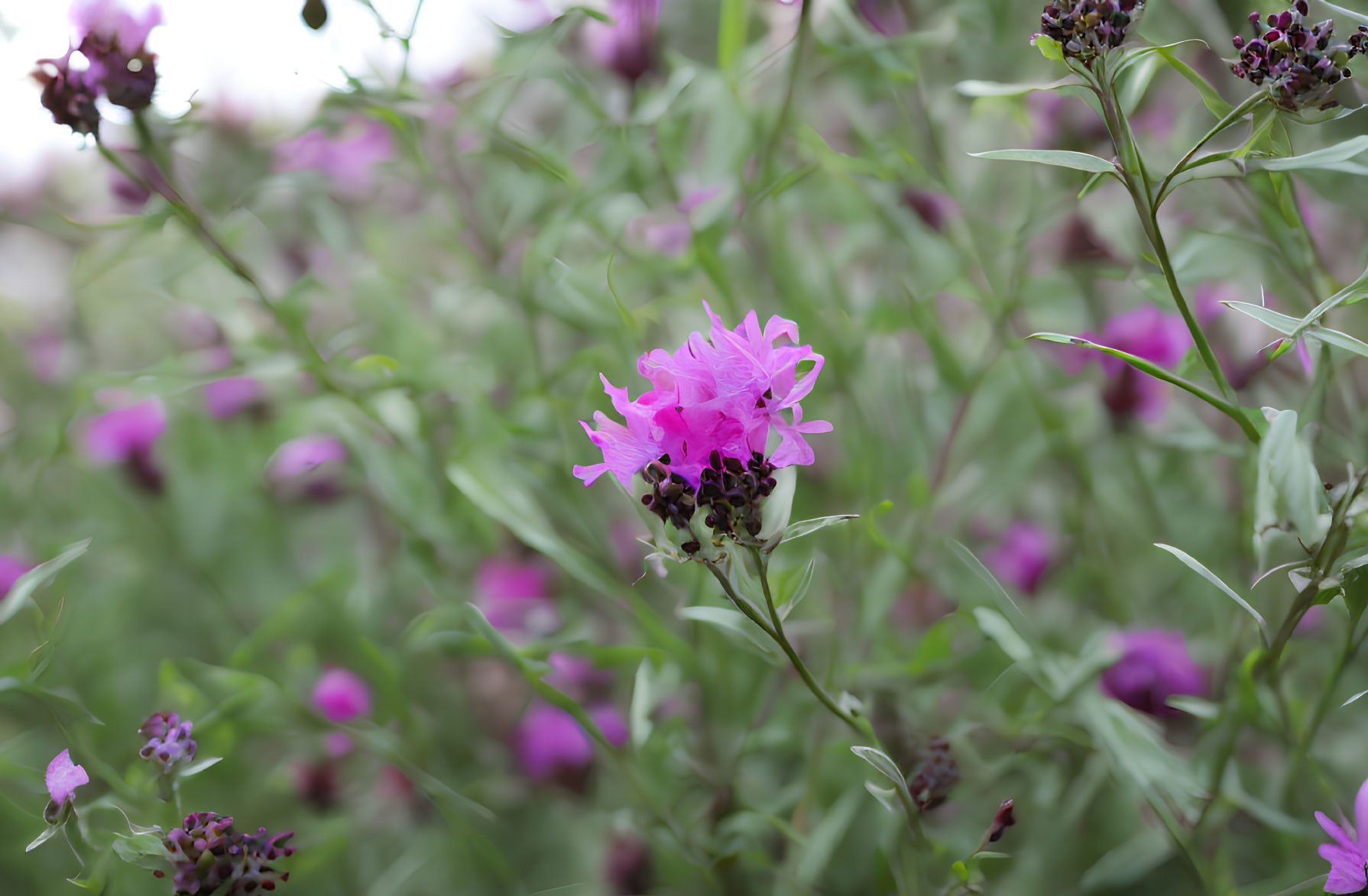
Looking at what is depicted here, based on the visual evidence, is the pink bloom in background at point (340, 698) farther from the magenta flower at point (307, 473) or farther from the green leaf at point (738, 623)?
the green leaf at point (738, 623)

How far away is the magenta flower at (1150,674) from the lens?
20.5 inches

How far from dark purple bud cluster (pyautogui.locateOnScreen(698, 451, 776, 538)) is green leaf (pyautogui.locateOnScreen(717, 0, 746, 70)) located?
12.5 inches

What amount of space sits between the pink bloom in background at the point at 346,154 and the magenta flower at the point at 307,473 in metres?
0.21

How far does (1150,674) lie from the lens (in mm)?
520

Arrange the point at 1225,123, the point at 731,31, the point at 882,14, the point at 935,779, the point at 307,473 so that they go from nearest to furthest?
the point at 1225,123, the point at 935,779, the point at 731,31, the point at 882,14, the point at 307,473

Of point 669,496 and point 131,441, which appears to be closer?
point 669,496

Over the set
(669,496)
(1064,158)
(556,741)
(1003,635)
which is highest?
(1064,158)

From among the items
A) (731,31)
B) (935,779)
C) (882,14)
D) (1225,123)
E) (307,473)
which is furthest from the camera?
(307,473)

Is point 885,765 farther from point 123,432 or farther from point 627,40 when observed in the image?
point 123,432

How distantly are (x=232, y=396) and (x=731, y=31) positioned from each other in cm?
55

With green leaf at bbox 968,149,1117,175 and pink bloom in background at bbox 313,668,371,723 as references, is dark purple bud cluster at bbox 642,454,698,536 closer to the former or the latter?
green leaf at bbox 968,149,1117,175

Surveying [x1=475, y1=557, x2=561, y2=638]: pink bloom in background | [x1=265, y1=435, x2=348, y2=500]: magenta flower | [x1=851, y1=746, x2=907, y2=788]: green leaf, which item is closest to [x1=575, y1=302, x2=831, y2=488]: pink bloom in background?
[x1=851, y1=746, x2=907, y2=788]: green leaf

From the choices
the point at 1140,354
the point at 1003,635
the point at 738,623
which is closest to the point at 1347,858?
the point at 1003,635

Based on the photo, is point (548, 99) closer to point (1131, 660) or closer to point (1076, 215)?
point (1076, 215)
